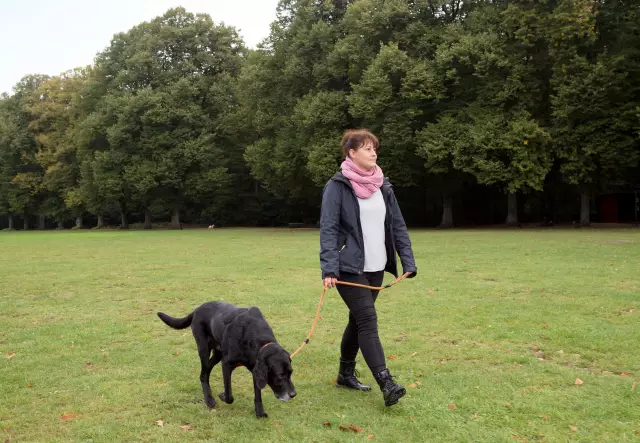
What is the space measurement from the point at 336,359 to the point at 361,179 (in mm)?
2636

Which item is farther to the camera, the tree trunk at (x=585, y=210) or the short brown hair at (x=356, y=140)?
the tree trunk at (x=585, y=210)

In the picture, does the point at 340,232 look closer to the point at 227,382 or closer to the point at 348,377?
the point at 348,377

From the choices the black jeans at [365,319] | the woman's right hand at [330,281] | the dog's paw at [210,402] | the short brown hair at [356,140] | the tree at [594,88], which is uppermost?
the tree at [594,88]

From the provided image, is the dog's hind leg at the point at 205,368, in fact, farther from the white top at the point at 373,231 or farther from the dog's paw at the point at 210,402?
the white top at the point at 373,231

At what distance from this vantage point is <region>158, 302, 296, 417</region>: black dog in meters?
4.77

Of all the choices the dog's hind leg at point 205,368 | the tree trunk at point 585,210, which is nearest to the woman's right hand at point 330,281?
the dog's hind leg at point 205,368

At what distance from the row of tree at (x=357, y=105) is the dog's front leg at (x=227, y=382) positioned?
2793cm

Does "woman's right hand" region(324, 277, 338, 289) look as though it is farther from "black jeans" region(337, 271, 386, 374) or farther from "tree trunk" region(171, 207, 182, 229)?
"tree trunk" region(171, 207, 182, 229)

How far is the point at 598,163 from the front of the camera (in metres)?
31.7

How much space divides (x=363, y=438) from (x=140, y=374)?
3126mm

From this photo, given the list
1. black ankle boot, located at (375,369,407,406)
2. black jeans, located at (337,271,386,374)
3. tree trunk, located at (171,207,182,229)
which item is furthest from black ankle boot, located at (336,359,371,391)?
tree trunk, located at (171,207,182,229)

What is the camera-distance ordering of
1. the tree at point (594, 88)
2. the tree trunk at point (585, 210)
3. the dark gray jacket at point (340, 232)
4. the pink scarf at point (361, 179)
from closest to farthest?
the dark gray jacket at point (340, 232)
the pink scarf at point (361, 179)
the tree at point (594, 88)
the tree trunk at point (585, 210)

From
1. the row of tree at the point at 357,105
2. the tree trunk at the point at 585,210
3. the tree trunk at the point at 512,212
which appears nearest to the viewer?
→ the row of tree at the point at 357,105

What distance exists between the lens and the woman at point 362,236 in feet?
17.4
